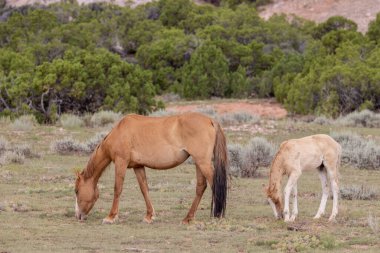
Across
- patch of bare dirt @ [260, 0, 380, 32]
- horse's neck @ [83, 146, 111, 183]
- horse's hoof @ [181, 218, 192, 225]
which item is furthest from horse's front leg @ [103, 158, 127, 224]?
patch of bare dirt @ [260, 0, 380, 32]

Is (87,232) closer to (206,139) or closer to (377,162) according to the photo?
(206,139)

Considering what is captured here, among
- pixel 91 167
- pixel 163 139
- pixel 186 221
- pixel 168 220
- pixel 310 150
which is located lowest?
pixel 168 220

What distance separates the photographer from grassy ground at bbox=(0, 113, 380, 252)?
9805 millimetres

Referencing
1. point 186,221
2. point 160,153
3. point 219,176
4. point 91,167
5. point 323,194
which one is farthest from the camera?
point 323,194

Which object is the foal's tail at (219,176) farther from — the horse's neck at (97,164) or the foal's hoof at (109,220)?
the horse's neck at (97,164)

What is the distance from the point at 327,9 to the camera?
203 feet

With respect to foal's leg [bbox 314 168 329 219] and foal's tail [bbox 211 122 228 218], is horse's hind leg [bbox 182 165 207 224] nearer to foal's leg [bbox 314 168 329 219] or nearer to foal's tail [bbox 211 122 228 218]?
foal's tail [bbox 211 122 228 218]

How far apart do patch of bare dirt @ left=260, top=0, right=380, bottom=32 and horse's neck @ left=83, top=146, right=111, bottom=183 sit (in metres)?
45.3

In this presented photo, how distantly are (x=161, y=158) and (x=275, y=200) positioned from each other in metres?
1.63

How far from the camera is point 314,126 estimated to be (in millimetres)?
25062

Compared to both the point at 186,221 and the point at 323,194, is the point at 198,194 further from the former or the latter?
the point at 323,194

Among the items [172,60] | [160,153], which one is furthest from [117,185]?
[172,60]

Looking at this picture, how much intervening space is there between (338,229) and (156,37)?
3893 centimetres

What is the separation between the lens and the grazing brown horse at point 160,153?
1144 centimetres
